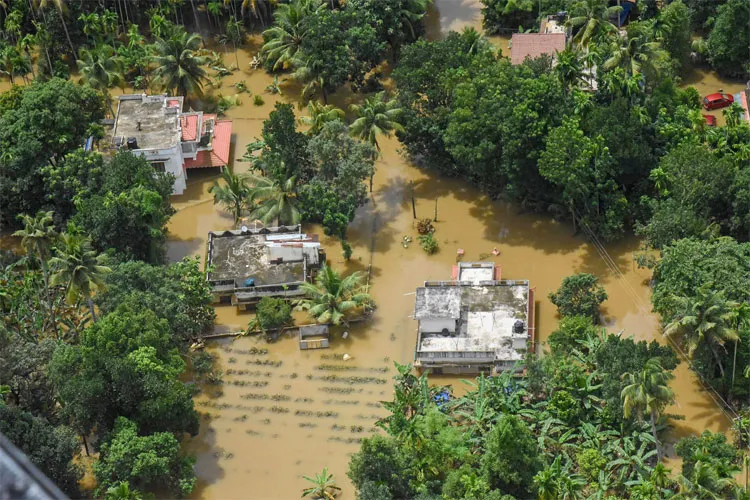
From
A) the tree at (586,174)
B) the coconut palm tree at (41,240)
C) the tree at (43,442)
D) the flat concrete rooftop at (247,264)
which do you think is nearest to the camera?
the tree at (43,442)

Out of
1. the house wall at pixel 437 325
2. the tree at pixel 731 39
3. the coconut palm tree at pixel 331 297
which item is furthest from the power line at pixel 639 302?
the tree at pixel 731 39

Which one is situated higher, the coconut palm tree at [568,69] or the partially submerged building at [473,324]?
the coconut palm tree at [568,69]

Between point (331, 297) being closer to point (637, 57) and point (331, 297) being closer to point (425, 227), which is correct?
point (425, 227)

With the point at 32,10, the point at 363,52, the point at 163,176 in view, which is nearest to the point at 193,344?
the point at 163,176

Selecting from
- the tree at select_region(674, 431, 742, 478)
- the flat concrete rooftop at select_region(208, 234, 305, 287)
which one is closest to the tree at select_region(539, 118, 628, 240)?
the flat concrete rooftop at select_region(208, 234, 305, 287)

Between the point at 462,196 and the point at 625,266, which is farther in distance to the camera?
the point at 462,196

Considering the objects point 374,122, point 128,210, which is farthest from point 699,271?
point 128,210

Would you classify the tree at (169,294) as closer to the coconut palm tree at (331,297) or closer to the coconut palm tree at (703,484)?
the coconut palm tree at (331,297)

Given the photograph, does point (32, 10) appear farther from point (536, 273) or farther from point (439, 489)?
point (439, 489)
